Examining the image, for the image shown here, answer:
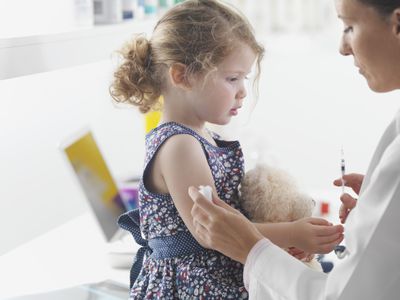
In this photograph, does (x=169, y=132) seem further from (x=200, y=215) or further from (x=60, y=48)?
(x=60, y=48)

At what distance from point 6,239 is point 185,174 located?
72 centimetres

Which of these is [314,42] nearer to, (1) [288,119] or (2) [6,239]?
(1) [288,119]

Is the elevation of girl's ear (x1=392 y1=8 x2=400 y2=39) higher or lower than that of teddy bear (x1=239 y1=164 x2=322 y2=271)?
higher

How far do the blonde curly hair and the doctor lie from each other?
0.28m

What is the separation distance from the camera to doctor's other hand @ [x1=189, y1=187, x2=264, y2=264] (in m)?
1.13

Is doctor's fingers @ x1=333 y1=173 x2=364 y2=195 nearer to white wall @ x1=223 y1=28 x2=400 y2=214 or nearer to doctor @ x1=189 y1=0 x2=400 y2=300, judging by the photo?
doctor @ x1=189 y1=0 x2=400 y2=300

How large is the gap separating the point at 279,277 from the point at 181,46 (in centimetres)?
51

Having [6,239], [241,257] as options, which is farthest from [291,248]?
[6,239]

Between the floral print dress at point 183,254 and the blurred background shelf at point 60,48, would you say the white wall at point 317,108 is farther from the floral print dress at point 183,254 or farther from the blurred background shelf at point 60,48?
the floral print dress at point 183,254

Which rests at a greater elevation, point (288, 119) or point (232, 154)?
point (232, 154)

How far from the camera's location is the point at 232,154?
4.59 feet

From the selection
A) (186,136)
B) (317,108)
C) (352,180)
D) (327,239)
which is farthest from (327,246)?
(317,108)

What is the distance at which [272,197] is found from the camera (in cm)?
131

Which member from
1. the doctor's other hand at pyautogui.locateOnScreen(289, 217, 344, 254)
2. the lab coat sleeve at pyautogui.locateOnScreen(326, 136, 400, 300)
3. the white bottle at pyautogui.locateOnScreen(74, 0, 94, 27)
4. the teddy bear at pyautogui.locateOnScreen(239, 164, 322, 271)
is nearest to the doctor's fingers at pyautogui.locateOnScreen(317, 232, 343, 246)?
the doctor's other hand at pyautogui.locateOnScreen(289, 217, 344, 254)
